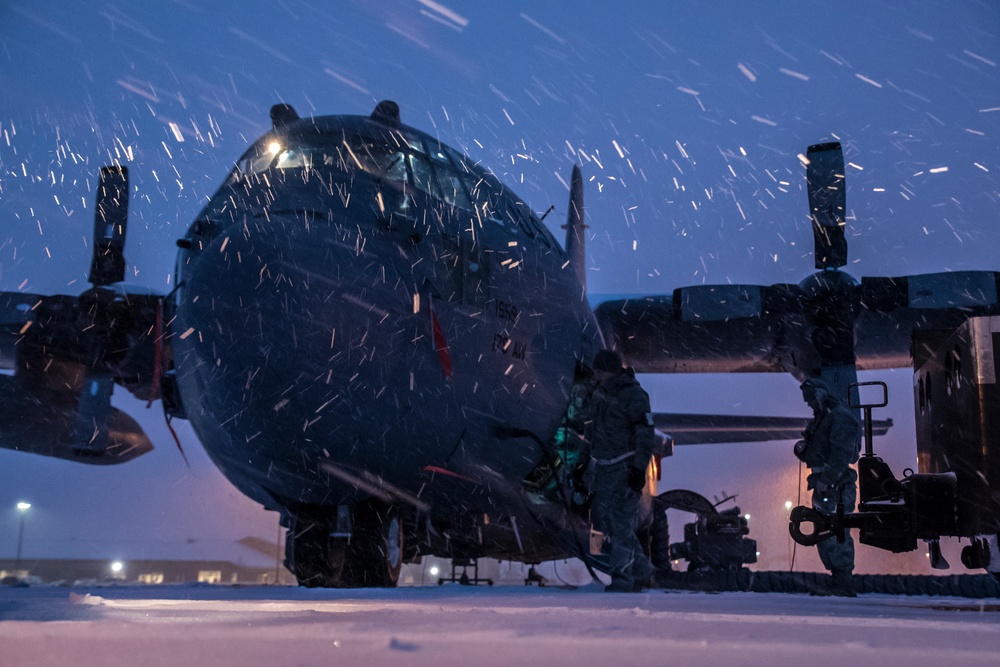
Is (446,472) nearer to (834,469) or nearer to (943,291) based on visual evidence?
(834,469)

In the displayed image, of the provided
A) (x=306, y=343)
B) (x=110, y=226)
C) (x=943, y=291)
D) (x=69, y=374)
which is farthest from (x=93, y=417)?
(x=943, y=291)

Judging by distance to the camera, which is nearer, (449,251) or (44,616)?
(44,616)

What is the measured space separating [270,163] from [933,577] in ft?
24.8

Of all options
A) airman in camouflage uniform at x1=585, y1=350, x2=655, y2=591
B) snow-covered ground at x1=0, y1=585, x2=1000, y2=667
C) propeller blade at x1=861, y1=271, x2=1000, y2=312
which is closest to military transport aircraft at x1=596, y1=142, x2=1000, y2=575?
propeller blade at x1=861, y1=271, x2=1000, y2=312

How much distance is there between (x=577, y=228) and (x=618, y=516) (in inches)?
395

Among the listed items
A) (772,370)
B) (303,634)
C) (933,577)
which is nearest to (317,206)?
(303,634)

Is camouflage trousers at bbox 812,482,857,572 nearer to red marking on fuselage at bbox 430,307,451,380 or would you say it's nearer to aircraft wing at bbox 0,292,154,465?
red marking on fuselage at bbox 430,307,451,380

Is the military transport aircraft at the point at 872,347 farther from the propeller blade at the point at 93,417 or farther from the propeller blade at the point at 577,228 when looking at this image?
the propeller blade at the point at 93,417

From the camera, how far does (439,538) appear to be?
9.38m

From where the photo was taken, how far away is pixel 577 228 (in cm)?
1634

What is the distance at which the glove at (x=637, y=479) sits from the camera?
679 cm

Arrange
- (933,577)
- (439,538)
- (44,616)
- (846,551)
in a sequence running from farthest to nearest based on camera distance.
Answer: (439,538) < (933,577) < (846,551) < (44,616)

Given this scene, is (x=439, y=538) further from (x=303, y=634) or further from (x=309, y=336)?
(x=303, y=634)

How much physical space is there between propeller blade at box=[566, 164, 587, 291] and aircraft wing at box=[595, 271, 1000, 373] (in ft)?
4.23
